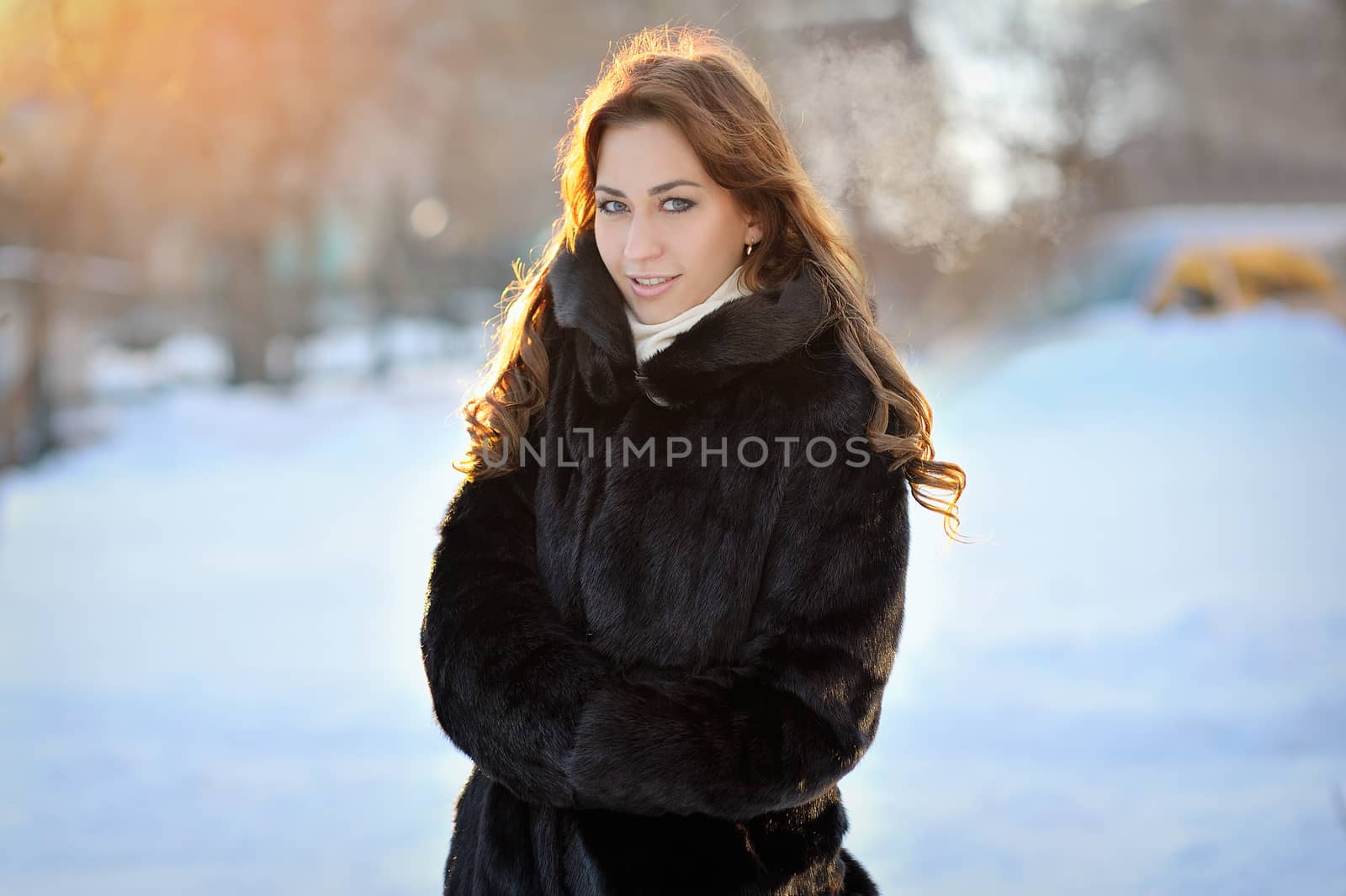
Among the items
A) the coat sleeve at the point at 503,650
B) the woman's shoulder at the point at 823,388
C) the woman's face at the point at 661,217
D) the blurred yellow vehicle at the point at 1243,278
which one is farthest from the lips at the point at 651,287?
the blurred yellow vehicle at the point at 1243,278

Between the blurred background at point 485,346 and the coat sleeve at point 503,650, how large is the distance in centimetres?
214

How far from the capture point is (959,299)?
7.33m

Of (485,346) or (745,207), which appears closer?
(745,207)

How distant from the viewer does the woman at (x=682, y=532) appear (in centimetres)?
108

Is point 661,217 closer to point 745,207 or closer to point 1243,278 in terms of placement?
point 745,207

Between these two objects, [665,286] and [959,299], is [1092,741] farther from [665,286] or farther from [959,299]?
[959,299]

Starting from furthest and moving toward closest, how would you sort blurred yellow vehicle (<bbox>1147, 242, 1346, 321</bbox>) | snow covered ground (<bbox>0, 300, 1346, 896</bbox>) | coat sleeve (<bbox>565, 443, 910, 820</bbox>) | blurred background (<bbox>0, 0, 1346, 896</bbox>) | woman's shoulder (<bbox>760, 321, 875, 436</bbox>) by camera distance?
blurred yellow vehicle (<bbox>1147, 242, 1346, 321</bbox>) < blurred background (<bbox>0, 0, 1346, 896</bbox>) < snow covered ground (<bbox>0, 300, 1346, 896</bbox>) < woman's shoulder (<bbox>760, 321, 875, 436</bbox>) < coat sleeve (<bbox>565, 443, 910, 820</bbox>)

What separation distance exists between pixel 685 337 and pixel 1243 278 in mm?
7420

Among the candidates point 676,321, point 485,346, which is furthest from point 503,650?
point 485,346

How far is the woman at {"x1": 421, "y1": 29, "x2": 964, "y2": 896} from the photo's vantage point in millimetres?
1080

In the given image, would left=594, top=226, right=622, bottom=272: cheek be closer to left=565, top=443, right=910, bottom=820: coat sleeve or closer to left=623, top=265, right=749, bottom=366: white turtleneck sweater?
left=623, top=265, right=749, bottom=366: white turtleneck sweater

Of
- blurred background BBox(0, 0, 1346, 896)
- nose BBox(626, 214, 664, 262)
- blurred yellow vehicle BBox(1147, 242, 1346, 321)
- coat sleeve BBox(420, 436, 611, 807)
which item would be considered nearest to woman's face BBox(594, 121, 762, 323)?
nose BBox(626, 214, 664, 262)

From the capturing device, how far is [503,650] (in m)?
1.16

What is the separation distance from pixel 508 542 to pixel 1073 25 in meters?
6.83
